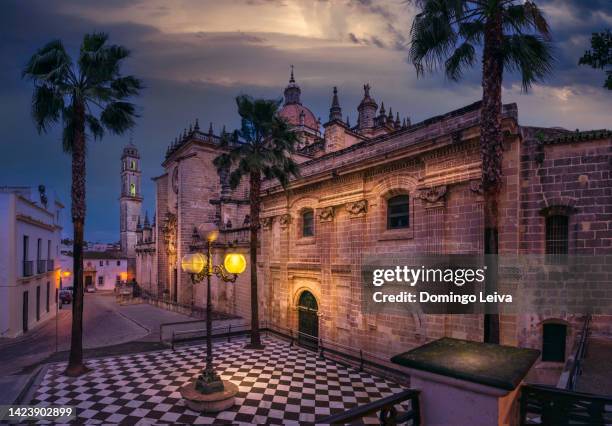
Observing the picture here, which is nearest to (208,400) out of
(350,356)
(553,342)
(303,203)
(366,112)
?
(350,356)

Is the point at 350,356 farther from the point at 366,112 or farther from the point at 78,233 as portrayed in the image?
the point at 366,112

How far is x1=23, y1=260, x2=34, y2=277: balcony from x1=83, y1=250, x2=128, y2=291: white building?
36.3 m

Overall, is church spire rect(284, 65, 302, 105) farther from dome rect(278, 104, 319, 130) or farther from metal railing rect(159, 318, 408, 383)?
metal railing rect(159, 318, 408, 383)

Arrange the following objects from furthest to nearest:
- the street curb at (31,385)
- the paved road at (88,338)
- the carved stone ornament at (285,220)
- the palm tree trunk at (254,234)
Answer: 1. the carved stone ornament at (285,220)
2. the palm tree trunk at (254,234)
3. the paved road at (88,338)
4. the street curb at (31,385)

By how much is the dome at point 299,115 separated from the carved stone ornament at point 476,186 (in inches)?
1470

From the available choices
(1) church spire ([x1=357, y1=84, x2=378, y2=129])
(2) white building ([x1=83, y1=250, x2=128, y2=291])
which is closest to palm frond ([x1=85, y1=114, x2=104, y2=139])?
(1) church spire ([x1=357, y1=84, x2=378, y2=129])

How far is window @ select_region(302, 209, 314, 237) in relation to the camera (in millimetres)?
17656

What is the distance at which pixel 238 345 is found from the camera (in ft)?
53.9

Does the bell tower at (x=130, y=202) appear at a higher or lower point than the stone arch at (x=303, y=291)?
higher

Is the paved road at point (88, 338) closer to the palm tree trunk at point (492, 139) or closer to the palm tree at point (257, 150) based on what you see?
the palm tree at point (257, 150)

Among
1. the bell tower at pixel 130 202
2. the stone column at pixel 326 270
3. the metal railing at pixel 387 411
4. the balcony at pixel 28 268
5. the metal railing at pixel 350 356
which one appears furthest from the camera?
the bell tower at pixel 130 202

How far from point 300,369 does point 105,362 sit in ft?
25.7

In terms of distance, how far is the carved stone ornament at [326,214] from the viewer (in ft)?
52.3

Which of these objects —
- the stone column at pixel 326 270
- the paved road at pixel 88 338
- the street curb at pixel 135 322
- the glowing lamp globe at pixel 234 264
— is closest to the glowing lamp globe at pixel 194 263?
the glowing lamp globe at pixel 234 264
